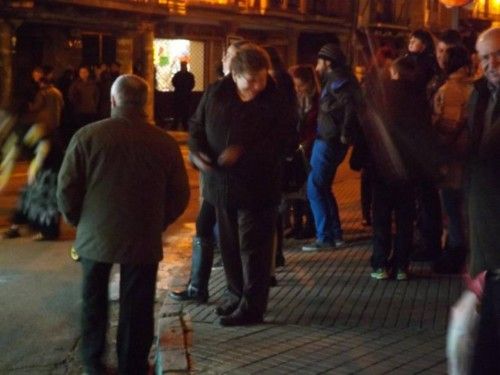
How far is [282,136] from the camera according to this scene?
6.83m

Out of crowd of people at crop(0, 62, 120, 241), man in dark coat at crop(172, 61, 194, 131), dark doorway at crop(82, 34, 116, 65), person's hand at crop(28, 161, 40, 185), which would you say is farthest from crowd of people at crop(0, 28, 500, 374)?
dark doorway at crop(82, 34, 116, 65)

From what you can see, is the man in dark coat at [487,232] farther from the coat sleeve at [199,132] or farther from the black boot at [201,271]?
the black boot at [201,271]

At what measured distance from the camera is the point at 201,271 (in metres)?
7.45

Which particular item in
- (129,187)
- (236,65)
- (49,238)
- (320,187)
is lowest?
(49,238)

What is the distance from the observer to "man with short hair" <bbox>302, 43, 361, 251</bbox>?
895cm

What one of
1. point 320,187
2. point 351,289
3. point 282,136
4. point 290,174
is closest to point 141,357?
point 282,136

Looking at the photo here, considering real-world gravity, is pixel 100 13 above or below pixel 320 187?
above

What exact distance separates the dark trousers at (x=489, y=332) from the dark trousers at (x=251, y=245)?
9.89ft

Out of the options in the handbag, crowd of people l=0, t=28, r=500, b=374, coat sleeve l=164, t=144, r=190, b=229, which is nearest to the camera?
crowd of people l=0, t=28, r=500, b=374

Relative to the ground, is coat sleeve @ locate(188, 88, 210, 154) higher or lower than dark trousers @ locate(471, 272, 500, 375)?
higher

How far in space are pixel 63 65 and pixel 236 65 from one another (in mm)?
18654

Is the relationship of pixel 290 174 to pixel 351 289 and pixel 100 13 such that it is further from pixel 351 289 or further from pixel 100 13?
pixel 100 13

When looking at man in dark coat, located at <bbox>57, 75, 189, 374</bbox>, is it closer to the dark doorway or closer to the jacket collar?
the jacket collar

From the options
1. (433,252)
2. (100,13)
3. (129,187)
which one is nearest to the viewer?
(129,187)
